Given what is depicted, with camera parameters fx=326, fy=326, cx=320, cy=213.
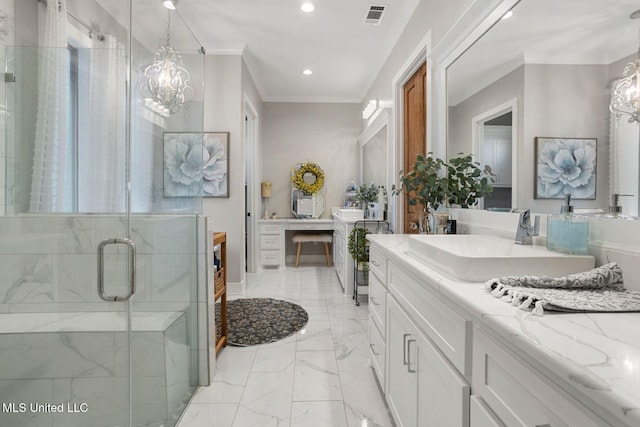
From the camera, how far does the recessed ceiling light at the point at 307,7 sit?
2.88m

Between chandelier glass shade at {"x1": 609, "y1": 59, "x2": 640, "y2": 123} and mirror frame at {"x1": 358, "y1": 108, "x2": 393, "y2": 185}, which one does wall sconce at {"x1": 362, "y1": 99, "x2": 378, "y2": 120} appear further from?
chandelier glass shade at {"x1": 609, "y1": 59, "x2": 640, "y2": 123}

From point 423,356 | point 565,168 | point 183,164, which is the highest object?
point 183,164

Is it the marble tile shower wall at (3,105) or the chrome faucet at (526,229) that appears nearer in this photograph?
the chrome faucet at (526,229)

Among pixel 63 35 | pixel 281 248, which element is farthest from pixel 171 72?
pixel 281 248

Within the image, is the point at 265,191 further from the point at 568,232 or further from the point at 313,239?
the point at 568,232

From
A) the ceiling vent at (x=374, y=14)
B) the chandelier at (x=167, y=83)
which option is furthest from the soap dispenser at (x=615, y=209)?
the ceiling vent at (x=374, y=14)

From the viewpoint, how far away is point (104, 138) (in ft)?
5.62

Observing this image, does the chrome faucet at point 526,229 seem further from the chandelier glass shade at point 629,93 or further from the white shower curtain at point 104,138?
the white shower curtain at point 104,138

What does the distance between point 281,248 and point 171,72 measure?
11.3 feet

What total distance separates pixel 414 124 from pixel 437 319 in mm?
2272

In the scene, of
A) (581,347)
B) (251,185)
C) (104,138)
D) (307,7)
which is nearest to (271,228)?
(251,185)

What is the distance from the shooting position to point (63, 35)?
1693 mm

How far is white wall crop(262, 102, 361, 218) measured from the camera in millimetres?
5527

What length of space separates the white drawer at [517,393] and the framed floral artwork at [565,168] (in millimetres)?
726
